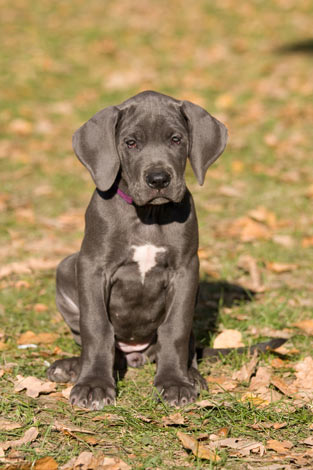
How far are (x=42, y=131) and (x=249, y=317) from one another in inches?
236

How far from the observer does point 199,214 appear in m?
7.73

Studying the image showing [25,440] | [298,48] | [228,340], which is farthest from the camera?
[298,48]

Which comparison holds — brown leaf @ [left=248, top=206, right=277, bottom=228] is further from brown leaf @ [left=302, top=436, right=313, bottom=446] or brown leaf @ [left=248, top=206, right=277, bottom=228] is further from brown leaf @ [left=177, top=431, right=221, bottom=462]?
brown leaf @ [left=177, top=431, right=221, bottom=462]

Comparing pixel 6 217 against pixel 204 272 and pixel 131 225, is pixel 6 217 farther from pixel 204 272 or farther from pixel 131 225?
pixel 131 225

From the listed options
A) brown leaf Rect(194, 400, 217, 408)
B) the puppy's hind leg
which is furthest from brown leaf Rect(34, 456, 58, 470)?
the puppy's hind leg

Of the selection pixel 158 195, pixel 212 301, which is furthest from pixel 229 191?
pixel 158 195

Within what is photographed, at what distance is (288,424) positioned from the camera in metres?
3.77

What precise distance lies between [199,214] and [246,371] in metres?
3.41

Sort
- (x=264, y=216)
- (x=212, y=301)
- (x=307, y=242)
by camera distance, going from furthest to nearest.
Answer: (x=264, y=216), (x=307, y=242), (x=212, y=301)

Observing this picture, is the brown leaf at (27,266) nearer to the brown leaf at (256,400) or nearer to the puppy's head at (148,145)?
the puppy's head at (148,145)

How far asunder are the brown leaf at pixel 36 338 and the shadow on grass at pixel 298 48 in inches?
389

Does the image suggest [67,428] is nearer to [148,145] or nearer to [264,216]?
[148,145]

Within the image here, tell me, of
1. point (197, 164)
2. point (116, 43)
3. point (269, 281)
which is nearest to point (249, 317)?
point (269, 281)

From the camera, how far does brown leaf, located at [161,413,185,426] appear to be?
→ 373cm
